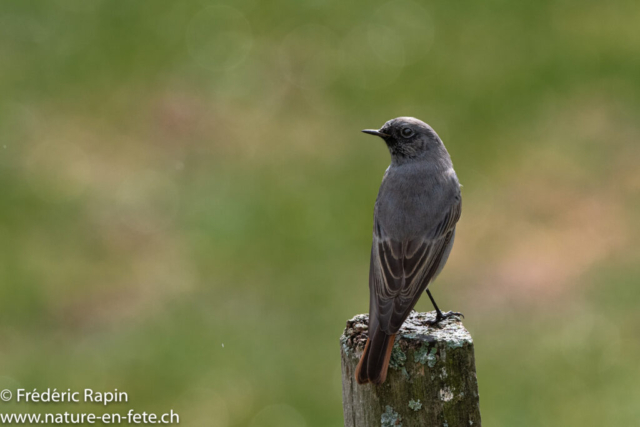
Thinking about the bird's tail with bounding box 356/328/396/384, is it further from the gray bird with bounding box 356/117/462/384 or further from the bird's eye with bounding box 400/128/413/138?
the bird's eye with bounding box 400/128/413/138

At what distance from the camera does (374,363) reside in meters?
4.68

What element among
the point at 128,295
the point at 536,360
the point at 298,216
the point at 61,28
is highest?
the point at 61,28

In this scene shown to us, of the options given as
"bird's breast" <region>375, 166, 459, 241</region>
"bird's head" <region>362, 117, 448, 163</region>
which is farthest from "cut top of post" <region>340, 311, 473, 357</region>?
"bird's head" <region>362, 117, 448, 163</region>

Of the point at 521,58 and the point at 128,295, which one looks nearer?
the point at 128,295

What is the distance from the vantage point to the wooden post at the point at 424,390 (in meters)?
4.61

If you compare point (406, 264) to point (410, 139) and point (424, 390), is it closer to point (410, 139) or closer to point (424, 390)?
point (410, 139)

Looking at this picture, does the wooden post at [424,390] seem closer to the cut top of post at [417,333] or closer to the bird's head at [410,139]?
the cut top of post at [417,333]

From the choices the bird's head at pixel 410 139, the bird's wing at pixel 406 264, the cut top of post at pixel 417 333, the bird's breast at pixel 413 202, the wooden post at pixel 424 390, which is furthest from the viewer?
the bird's head at pixel 410 139

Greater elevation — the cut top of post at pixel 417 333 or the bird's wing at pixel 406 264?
the bird's wing at pixel 406 264

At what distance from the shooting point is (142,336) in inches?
432

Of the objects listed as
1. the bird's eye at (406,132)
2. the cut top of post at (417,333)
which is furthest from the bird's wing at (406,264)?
the bird's eye at (406,132)

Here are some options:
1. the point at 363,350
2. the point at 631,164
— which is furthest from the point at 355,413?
the point at 631,164

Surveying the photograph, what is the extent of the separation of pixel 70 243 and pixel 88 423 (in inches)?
140

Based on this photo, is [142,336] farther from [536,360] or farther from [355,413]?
[355,413]
